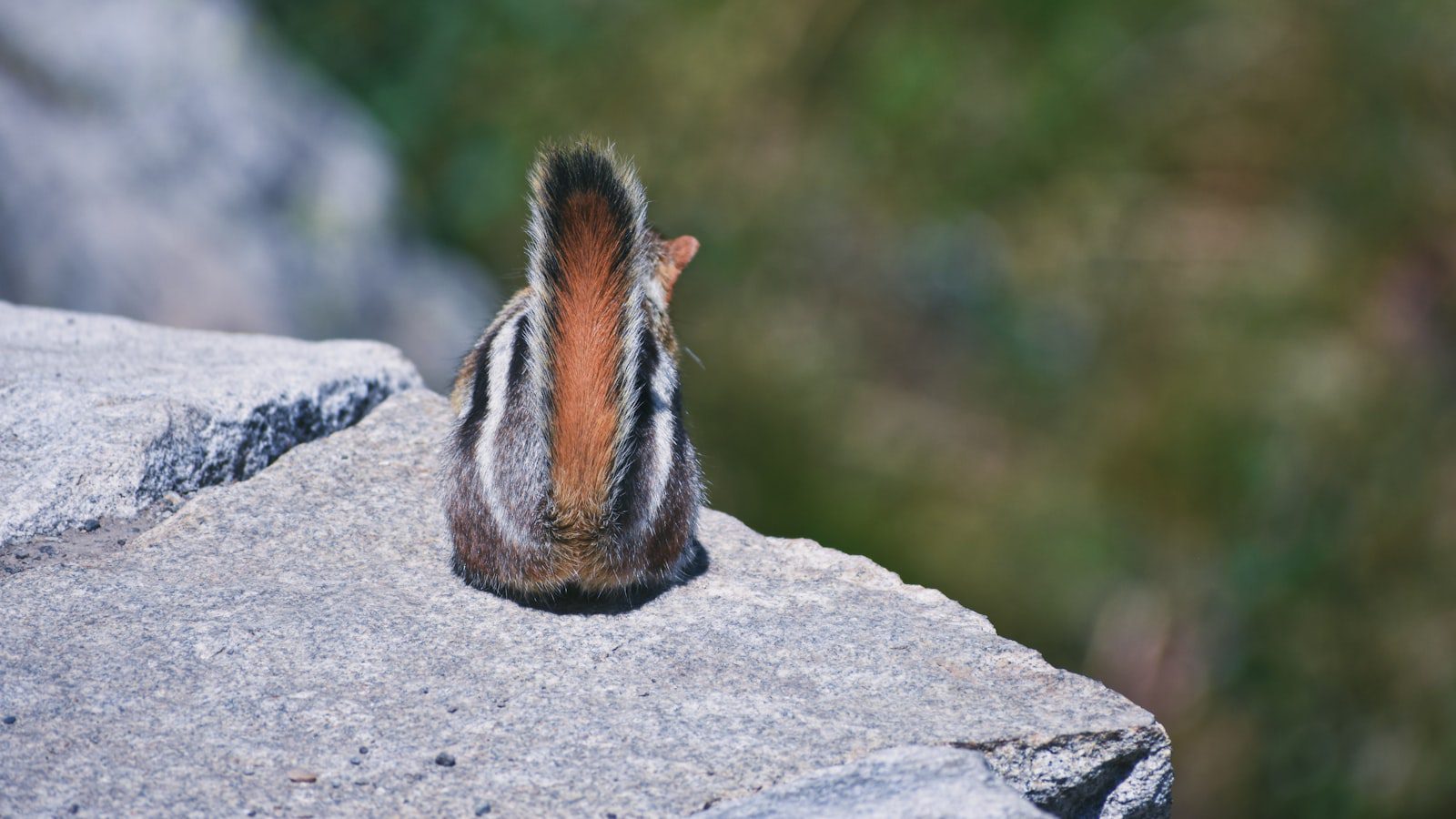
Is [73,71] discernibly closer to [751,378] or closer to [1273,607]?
[751,378]

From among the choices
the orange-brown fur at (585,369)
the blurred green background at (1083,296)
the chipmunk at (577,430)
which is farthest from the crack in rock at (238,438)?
the blurred green background at (1083,296)

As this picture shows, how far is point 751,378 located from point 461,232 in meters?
1.96

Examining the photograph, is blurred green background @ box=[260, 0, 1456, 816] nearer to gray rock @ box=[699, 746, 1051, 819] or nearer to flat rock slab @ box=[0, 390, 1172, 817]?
flat rock slab @ box=[0, 390, 1172, 817]

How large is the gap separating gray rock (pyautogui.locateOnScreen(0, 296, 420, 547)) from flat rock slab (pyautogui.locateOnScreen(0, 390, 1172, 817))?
0.21 metres

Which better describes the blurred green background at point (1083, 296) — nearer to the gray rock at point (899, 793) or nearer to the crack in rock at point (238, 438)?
the crack in rock at point (238, 438)

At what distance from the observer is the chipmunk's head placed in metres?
4.57

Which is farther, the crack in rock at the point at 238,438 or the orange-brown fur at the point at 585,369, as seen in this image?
the crack in rock at the point at 238,438

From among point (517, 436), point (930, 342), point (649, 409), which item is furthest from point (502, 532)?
point (930, 342)

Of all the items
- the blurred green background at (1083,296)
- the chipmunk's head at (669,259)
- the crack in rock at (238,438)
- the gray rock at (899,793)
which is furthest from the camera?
the blurred green background at (1083,296)

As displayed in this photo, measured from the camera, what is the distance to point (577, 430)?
354 cm

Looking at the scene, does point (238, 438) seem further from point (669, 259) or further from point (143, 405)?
point (669, 259)

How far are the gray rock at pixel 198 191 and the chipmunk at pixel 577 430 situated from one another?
3993mm

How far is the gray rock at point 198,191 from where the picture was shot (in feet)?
25.7

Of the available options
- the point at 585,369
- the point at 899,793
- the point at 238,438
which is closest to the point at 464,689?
the point at 585,369
